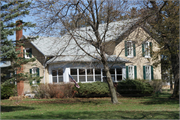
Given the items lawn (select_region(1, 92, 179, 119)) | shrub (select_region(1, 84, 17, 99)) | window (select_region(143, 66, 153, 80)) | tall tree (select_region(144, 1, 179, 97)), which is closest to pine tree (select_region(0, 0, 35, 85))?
lawn (select_region(1, 92, 179, 119))

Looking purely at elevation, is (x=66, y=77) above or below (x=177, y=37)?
below

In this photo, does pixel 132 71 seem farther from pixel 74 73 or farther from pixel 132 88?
pixel 74 73

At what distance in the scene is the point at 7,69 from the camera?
12211 mm

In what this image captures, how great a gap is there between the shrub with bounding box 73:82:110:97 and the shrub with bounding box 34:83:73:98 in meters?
0.65

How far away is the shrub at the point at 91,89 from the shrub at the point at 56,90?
25.5 inches

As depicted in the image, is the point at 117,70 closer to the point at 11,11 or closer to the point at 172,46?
the point at 172,46

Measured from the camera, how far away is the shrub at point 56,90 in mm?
20375

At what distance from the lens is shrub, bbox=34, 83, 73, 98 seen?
2038 centimetres

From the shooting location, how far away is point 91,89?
20.5 m

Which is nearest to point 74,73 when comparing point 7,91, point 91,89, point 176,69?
point 91,89

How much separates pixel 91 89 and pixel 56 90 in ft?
10.4

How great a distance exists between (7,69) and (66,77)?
9.58 m

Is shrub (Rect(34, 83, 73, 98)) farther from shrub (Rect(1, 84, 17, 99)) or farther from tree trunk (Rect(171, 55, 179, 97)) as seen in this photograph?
tree trunk (Rect(171, 55, 179, 97))

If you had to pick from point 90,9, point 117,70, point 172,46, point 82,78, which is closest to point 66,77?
point 82,78
